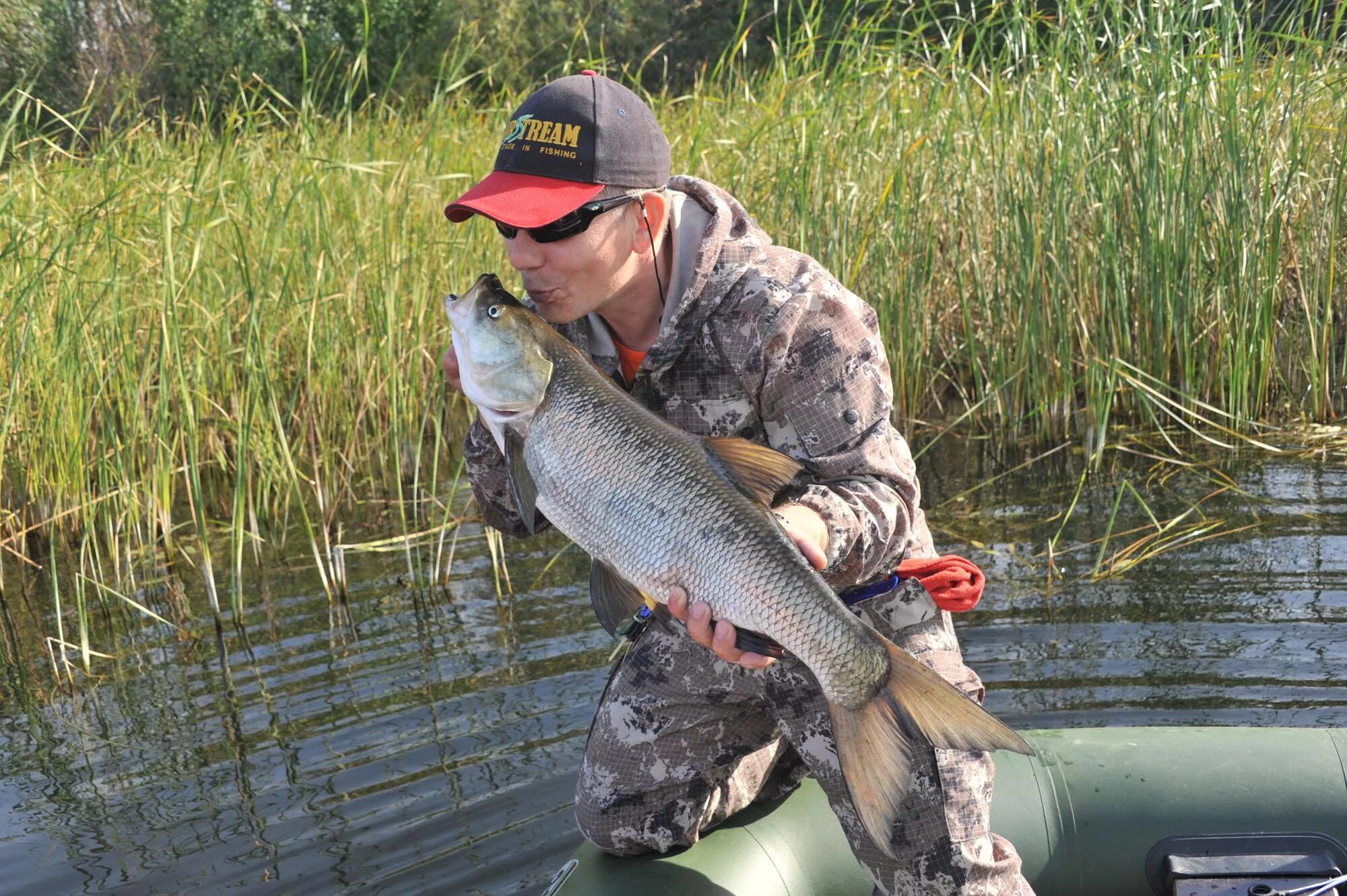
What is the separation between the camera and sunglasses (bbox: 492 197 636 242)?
2.43 m

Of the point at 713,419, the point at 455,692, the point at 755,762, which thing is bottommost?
the point at 455,692

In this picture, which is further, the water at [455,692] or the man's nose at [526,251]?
the water at [455,692]

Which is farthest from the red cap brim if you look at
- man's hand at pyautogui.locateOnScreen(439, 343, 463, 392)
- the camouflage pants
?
the camouflage pants

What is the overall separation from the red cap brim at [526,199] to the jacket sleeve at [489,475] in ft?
1.72

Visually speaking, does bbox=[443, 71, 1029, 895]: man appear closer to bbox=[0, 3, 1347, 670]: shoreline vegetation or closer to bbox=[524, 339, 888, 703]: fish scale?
bbox=[524, 339, 888, 703]: fish scale

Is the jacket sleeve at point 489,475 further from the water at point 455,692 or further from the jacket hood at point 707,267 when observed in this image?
the water at point 455,692

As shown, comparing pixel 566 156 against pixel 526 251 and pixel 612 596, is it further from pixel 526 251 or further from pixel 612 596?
pixel 612 596

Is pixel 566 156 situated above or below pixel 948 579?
above

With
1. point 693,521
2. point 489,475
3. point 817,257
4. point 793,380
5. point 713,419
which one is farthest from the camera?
point 817,257

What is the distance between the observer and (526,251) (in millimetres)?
2463

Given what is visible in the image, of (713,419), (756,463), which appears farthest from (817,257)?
(756,463)

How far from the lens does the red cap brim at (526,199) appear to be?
2.37 metres

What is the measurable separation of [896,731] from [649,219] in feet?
3.56

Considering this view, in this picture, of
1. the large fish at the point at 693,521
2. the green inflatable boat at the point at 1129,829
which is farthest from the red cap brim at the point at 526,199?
the green inflatable boat at the point at 1129,829
